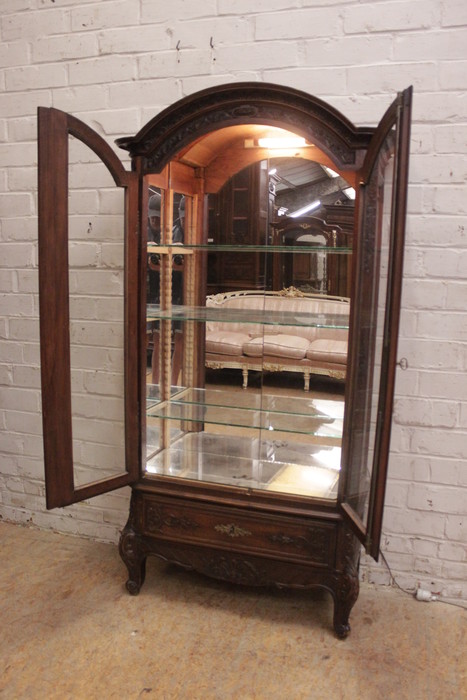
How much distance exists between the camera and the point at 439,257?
6.71 ft

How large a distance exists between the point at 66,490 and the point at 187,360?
622 mm

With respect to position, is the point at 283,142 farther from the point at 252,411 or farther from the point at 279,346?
the point at 252,411

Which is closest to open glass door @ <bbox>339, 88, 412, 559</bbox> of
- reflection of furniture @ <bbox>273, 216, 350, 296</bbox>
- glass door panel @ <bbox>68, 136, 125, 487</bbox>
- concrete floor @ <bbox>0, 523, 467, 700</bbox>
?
reflection of furniture @ <bbox>273, 216, 350, 296</bbox>

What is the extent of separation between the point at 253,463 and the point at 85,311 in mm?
839

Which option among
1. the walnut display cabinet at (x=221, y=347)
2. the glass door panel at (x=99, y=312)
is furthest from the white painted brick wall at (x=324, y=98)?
the walnut display cabinet at (x=221, y=347)

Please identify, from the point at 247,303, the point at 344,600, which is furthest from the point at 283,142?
the point at 344,600

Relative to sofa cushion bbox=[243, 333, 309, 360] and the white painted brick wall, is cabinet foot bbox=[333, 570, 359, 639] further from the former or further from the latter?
sofa cushion bbox=[243, 333, 309, 360]

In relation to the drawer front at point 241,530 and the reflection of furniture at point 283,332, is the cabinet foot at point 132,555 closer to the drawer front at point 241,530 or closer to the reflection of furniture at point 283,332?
the drawer front at point 241,530

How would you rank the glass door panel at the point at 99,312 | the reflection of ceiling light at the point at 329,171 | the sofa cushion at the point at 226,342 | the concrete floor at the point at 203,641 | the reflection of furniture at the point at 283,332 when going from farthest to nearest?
the glass door panel at the point at 99,312 → the sofa cushion at the point at 226,342 → the reflection of furniture at the point at 283,332 → the reflection of ceiling light at the point at 329,171 → the concrete floor at the point at 203,641

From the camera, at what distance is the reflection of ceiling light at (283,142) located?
6.32 feet

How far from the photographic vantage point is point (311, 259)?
194 cm

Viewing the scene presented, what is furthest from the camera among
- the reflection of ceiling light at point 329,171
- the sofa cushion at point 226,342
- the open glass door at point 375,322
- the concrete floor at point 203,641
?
the sofa cushion at point 226,342

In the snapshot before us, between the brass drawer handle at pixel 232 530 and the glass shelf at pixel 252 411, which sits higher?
the glass shelf at pixel 252 411

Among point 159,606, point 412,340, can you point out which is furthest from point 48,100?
point 159,606
